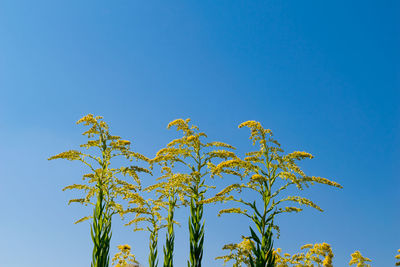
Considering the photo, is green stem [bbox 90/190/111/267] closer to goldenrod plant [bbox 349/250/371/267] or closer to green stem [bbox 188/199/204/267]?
green stem [bbox 188/199/204/267]

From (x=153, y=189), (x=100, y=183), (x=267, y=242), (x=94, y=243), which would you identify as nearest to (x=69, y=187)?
(x=100, y=183)

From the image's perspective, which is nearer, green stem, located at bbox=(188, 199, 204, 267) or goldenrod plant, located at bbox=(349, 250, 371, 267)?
green stem, located at bbox=(188, 199, 204, 267)

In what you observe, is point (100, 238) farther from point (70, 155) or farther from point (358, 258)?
point (358, 258)

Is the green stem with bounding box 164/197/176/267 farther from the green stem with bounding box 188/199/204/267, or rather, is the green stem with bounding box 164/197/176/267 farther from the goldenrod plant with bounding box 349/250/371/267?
the goldenrod plant with bounding box 349/250/371/267

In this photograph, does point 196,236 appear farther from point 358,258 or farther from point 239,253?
point 358,258

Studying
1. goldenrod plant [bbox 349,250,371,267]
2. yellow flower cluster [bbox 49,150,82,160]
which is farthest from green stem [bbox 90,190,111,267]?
goldenrod plant [bbox 349,250,371,267]

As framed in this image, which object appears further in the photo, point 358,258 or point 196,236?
point 358,258

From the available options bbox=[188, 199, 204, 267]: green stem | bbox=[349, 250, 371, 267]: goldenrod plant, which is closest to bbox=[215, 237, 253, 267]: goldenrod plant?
bbox=[188, 199, 204, 267]: green stem

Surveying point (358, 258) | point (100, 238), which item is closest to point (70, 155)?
point (100, 238)

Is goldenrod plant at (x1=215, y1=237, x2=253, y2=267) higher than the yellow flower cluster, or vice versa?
the yellow flower cluster

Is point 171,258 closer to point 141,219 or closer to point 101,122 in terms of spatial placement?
point 141,219

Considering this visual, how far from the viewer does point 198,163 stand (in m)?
13.8

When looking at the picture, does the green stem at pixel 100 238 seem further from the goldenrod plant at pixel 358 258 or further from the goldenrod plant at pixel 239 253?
the goldenrod plant at pixel 358 258

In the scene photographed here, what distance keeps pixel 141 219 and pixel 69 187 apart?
4.06m
